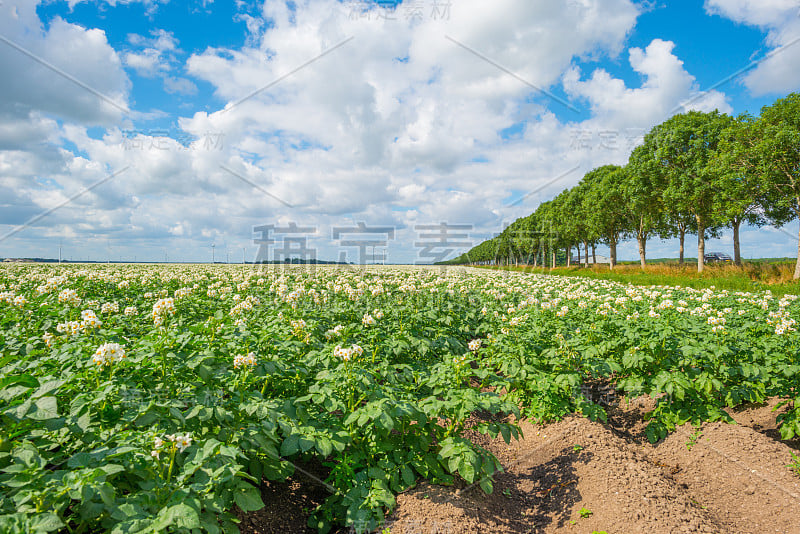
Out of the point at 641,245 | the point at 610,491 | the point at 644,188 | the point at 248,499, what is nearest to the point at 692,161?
the point at 644,188

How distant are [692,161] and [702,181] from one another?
8.72ft

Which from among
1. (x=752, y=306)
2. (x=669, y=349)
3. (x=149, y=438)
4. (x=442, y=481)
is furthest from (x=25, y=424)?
(x=752, y=306)

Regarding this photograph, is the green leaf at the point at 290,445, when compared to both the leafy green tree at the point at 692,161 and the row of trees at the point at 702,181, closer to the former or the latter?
the row of trees at the point at 702,181

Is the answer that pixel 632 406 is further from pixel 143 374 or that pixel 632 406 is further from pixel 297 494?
pixel 143 374

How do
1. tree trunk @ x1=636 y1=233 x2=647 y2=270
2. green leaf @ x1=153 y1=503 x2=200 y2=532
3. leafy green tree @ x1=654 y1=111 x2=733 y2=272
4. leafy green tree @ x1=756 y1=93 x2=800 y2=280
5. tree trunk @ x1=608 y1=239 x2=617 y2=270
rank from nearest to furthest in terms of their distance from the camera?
green leaf @ x1=153 y1=503 x2=200 y2=532
leafy green tree @ x1=756 y1=93 x2=800 y2=280
leafy green tree @ x1=654 y1=111 x2=733 y2=272
tree trunk @ x1=636 y1=233 x2=647 y2=270
tree trunk @ x1=608 y1=239 x2=617 y2=270

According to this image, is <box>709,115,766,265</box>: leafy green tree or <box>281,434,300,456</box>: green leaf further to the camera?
<box>709,115,766,265</box>: leafy green tree

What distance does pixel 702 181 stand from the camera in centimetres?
2798

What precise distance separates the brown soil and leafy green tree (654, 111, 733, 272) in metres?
29.0

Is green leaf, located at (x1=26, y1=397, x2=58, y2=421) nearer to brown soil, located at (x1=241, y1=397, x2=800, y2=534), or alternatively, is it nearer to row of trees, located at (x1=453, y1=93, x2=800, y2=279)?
brown soil, located at (x1=241, y1=397, x2=800, y2=534)

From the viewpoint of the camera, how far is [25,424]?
2.79 meters

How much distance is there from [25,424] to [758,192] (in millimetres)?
34397

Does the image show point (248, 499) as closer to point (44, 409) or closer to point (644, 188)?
point (44, 409)

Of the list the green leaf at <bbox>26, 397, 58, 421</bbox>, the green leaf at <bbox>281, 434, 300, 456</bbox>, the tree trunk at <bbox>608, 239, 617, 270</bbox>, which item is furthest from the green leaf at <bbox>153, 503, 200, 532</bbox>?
the tree trunk at <bbox>608, 239, 617, 270</bbox>

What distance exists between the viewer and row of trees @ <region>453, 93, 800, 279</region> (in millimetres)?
22062
